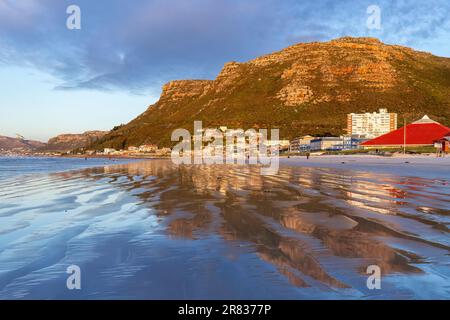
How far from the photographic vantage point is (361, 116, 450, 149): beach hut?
81.1m

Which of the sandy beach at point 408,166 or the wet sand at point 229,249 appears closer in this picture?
the wet sand at point 229,249

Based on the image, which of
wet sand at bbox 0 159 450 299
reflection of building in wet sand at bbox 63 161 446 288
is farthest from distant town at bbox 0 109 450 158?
wet sand at bbox 0 159 450 299

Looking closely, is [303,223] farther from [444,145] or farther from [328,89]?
[328,89]

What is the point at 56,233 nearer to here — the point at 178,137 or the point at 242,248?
the point at 242,248

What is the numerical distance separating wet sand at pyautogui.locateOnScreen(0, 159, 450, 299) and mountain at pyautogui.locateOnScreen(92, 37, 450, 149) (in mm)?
119105

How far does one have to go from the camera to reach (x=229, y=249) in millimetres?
7645

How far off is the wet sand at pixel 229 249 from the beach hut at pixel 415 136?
2942 inches

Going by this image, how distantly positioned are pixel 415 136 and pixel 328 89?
57795 millimetres

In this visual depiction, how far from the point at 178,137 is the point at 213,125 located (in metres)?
30.1

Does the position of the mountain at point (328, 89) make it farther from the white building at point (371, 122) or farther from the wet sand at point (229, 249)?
the wet sand at point (229, 249)

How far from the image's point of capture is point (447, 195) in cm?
1620

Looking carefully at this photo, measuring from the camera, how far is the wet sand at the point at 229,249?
538 cm

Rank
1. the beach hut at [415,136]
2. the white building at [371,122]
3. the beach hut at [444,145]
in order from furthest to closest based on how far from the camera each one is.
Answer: the white building at [371,122], the beach hut at [415,136], the beach hut at [444,145]

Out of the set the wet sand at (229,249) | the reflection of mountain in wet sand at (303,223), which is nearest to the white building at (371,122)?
the reflection of mountain in wet sand at (303,223)
